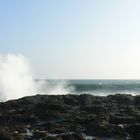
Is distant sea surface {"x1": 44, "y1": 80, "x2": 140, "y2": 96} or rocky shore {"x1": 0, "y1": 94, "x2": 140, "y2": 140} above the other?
distant sea surface {"x1": 44, "y1": 80, "x2": 140, "y2": 96}

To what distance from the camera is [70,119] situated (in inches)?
794

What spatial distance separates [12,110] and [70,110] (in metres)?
3.55

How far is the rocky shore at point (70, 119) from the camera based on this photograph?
16562 millimetres

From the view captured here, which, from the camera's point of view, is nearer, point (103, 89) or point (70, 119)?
point (70, 119)

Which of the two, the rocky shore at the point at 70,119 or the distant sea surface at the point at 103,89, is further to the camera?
the distant sea surface at the point at 103,89

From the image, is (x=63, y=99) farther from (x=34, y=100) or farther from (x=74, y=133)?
(x=74, y=133)

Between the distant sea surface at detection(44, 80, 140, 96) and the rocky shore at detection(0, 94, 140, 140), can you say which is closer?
the rocky shore at detection(0, 94, 140, 140)

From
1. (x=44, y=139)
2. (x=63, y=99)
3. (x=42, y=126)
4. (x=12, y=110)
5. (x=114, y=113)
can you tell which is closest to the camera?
(x=44, y=139)

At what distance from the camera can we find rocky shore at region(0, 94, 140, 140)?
1656 centimetres

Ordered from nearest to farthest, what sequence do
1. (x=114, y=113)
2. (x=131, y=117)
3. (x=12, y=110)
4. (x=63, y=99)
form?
(x=131, y=117), (x=114, y=113), (x=12, y=110), (x=63, y=99)

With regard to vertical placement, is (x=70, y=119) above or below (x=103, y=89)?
below

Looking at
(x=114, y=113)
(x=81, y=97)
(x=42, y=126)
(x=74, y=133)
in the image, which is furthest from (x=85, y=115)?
(x=81, y=97)

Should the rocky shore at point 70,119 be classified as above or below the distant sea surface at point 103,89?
below

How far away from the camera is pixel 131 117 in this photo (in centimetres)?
2072
